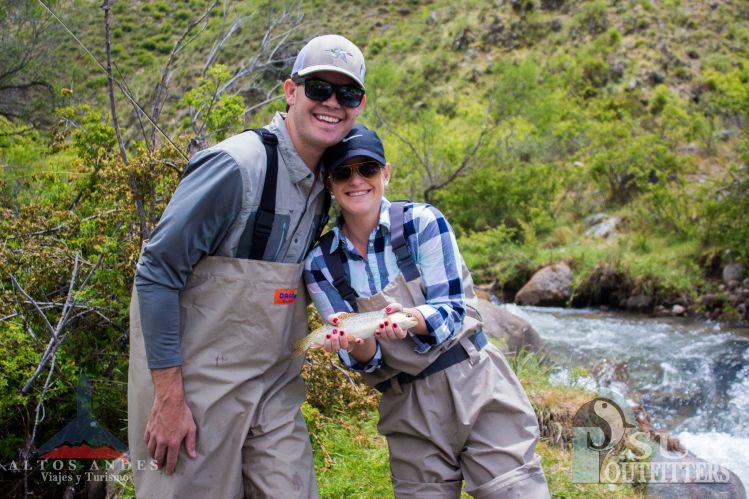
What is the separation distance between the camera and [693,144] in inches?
851

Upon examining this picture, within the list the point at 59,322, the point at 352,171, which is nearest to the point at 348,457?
the point at 59,322

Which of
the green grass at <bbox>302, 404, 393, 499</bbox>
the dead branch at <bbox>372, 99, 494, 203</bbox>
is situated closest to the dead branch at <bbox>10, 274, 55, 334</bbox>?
the green grass at <bbox>302, 404, 393, 499</bbox>

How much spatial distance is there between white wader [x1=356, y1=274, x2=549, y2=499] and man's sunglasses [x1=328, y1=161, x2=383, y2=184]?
44 centimetres

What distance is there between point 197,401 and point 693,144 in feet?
74.2

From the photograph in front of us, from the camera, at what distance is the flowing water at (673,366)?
26.1ft

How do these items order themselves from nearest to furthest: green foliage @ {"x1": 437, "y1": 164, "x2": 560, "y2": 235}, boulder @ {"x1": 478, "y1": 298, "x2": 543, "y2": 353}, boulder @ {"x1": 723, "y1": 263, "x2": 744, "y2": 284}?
1. boulder @ {"x1": 478, "y1": 298, "x2": 543, "y2": 353}
2. boulder @ {"x1": 723, "y1": 263, "x2": 744, "y2": 284}
3. green foliage @ {"x1": 437, "y1": 164, "x2": 560, "y2": 235}

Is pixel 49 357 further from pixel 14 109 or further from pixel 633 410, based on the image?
pixel 14 109

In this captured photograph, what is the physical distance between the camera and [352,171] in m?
2.62

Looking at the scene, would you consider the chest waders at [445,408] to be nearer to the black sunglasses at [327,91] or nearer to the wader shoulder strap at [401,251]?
the wader shoulder strap at [401,251]

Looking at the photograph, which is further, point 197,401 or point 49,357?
point 49,357

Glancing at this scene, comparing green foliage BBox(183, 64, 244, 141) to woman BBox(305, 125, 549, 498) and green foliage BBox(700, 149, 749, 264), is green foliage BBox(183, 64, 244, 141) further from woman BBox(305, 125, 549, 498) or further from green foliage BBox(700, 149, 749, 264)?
green foliage BBox(700, 149, 749, 264)

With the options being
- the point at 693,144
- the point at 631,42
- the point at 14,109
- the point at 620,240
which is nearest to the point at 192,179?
the point at 14,109

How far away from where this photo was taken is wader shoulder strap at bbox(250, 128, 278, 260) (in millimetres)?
2430

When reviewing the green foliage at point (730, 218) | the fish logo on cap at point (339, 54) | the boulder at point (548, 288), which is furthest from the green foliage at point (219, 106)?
the green foliage at point (730, 218)
